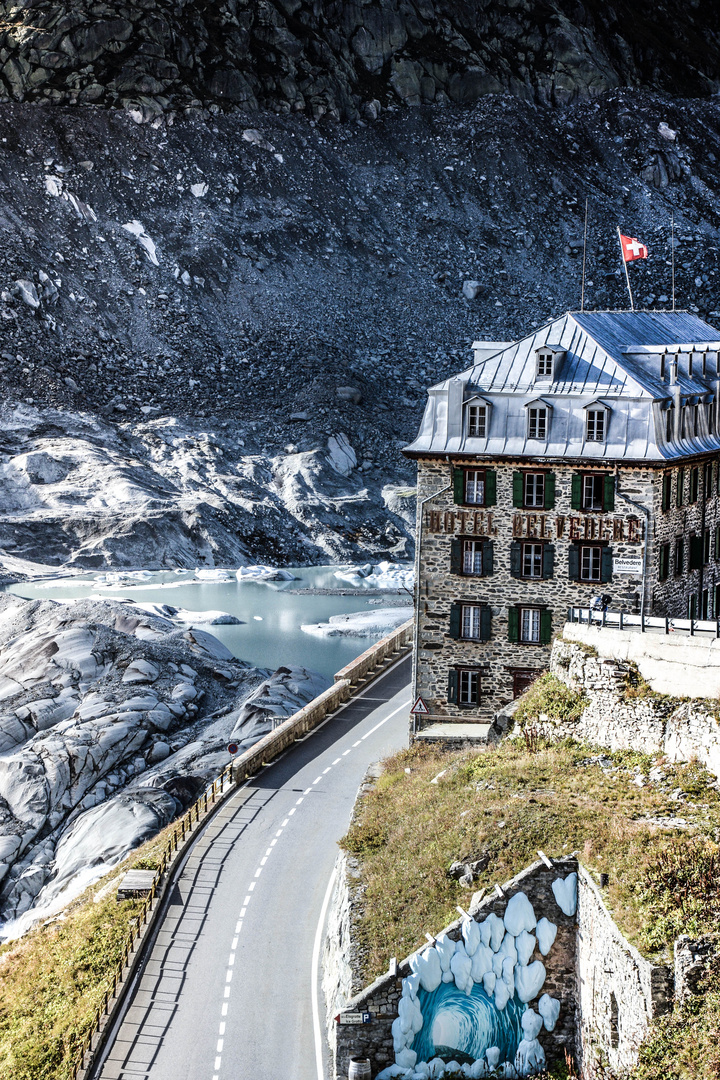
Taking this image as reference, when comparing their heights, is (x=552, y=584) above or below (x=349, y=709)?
above

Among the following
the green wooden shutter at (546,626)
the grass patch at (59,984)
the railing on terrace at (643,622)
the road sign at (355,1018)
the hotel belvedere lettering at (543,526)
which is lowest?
the grass patch at (59,984)

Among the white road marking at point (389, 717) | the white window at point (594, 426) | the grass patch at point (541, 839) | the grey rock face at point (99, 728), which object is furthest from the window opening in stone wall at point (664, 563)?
the grey rock face at point (99, 728)

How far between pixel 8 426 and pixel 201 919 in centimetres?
9204

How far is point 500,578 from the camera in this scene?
41.1 metres

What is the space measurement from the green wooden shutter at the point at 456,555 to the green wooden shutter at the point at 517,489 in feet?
7.22

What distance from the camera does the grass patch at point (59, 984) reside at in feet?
94.9

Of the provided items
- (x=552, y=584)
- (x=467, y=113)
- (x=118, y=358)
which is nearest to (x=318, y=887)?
(x=552, y=584)

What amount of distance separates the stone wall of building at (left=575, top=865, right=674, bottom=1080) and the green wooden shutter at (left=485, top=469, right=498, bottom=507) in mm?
17531

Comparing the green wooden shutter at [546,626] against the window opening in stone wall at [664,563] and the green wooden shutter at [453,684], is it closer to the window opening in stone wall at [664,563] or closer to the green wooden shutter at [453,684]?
the green wooden shutter at [453,684]

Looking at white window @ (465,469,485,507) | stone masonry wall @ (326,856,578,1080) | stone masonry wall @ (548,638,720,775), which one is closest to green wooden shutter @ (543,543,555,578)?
white window @ (465,469,485,507)

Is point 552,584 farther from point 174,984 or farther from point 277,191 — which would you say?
point 277,191

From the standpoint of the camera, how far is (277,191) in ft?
490

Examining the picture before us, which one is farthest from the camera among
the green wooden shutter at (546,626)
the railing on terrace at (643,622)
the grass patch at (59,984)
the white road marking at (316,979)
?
the green wooden shutter at (546,626)

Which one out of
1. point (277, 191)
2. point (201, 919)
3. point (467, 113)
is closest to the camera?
point (201, 919)
